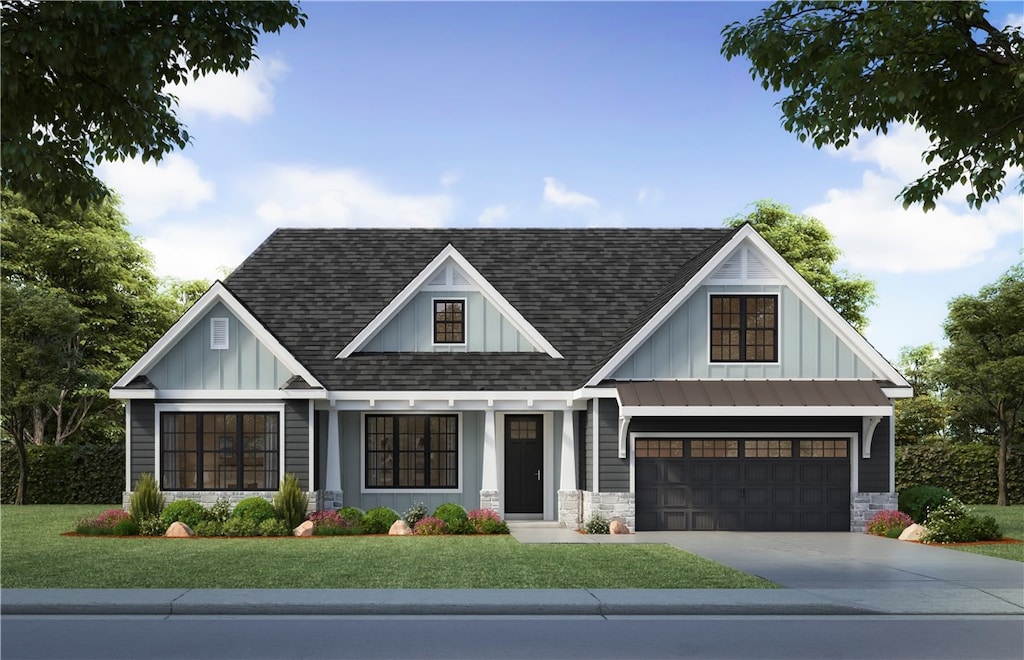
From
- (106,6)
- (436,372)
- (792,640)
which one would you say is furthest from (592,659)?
(436,372)

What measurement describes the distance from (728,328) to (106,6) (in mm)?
16212

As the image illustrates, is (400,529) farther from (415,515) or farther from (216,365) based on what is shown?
(216,365)

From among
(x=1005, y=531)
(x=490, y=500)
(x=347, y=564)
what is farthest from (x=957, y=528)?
(x=347, y=564)

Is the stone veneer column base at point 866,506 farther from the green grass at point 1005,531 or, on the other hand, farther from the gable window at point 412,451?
the gable window at point 412,451

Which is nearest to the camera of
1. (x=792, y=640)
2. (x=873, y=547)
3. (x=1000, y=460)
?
(x=792, y=640)

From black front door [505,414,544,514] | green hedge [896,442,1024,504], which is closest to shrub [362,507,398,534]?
black front door [505,414,544,514]

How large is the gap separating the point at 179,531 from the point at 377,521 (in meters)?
4.24

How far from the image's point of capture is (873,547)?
2130 centimetres

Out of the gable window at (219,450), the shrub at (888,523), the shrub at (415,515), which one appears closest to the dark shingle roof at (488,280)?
the gable window at (219,450)

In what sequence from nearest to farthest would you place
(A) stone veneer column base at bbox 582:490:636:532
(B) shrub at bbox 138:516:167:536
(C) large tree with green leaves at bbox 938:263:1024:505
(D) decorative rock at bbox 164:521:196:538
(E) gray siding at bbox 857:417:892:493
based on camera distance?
(D) decorative rock at bbox 164:521:196:538 < (B) shrub at bbox 138:516:167:536 < (A) stone veneer column base at bbox 582:490:636:532 < (E) gray siding at bbox 857:417:892:493 < (C) large tree with green leaves at bbox 938:263:1024:505

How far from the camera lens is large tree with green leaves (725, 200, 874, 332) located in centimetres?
4900

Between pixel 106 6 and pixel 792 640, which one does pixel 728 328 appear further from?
pixel 106 6

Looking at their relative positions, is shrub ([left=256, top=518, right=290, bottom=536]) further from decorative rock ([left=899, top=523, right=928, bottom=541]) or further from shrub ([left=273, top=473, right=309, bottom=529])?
decorative rock ([left=899, top=523, right=928, bottom=541])

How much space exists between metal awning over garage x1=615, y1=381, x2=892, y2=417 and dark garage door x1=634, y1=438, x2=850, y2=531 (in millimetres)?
1347
